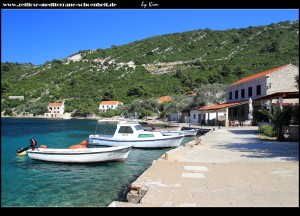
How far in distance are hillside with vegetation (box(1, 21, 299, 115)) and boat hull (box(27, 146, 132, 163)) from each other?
215 ft

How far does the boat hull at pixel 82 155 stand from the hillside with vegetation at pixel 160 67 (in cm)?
6539

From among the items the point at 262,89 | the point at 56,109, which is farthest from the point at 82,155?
the point at 56,109

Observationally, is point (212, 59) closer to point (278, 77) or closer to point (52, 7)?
point (278, 77)

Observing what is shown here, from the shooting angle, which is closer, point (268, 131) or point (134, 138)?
point (134, 138)

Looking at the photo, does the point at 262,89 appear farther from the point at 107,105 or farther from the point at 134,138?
the point at 107,105

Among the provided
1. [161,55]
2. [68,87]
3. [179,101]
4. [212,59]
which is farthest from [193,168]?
[161,55]

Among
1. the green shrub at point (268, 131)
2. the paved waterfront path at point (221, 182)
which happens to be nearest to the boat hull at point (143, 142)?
the green shrub at point (268, 131)

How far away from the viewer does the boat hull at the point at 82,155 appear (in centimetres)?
1531

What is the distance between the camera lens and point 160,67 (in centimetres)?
12188

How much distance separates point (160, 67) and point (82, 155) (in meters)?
108

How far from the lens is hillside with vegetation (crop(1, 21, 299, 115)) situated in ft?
291

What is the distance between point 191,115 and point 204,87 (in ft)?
16.4

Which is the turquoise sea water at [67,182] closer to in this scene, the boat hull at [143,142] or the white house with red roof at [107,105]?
the boat hull at [143,142]

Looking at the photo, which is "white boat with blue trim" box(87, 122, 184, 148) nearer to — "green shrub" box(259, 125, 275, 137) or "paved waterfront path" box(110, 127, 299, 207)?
"green shrub" box(259, 125, 275, 137)
